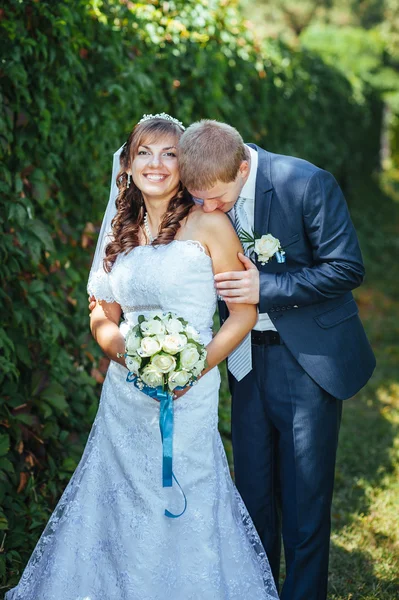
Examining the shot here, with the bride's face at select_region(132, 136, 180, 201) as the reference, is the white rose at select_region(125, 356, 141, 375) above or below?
below

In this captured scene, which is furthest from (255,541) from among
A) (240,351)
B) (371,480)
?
(371,480)

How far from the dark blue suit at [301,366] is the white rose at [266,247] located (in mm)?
88

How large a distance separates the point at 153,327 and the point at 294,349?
2.19 ft

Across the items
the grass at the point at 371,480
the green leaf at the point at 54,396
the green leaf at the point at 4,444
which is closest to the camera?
the green leaf at the point at 4,444

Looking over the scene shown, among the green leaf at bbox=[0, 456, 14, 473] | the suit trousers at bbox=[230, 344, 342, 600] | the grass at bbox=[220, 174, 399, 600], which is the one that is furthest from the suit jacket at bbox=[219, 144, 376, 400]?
the green leaf at bbox=[0, 456, 14, 473]

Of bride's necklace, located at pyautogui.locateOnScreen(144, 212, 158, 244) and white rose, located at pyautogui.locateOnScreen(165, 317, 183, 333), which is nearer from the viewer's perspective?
white rose, located at pyautogui.locateOnScreen(165, 317, 183, 333)

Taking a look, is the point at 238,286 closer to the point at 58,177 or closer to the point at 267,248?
the point at 267,248

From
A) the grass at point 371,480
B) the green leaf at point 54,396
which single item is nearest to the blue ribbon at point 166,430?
the green leaf at point 54,396

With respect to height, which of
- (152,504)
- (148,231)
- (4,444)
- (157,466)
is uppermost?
(148,231)

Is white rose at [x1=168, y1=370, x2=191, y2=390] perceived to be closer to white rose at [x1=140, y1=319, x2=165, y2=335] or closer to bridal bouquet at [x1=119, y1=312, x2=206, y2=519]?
bridal bouquet at [x1=119, y1=312, x2=206, y2=519]

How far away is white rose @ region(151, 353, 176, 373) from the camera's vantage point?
2.69 meters

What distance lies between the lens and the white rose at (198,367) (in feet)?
9.02

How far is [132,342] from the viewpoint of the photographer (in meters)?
2.75

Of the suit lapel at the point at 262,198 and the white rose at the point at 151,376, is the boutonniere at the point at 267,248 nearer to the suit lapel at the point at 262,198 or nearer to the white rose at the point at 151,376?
the suit lapel at the point at 262,198
